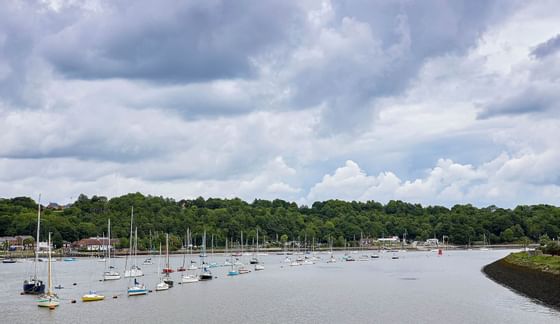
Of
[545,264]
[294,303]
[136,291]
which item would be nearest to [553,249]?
[545,264]

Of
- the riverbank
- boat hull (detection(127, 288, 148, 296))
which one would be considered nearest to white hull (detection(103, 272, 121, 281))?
boat hull (detection(127, 288, 148, 296))

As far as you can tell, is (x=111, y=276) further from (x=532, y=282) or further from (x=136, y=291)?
(x=532, y=282)

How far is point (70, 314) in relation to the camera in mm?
70875

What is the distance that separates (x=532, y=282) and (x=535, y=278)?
1854 mm

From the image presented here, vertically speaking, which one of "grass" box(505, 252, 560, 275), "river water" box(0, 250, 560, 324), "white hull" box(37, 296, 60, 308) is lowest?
"river water" box(0, 250, 560, 324)

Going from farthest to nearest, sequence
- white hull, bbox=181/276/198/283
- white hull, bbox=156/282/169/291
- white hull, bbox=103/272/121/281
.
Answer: white hull, bbox=103/272/121/281 < white hull, bbox=181/276/198/283 < white hull, bbox=156/282/169/291

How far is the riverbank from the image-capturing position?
75500 millimetres

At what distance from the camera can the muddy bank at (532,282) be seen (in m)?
74.3

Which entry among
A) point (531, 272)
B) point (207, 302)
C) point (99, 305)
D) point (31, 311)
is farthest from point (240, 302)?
point (531, 272)

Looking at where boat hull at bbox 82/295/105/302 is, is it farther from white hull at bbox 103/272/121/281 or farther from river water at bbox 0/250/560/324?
white hull at bbox 103/272/121/281

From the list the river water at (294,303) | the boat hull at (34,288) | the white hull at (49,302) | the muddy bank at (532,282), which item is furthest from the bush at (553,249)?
the boat hull at (34,288)

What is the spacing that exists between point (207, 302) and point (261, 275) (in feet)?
168

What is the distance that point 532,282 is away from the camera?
8844cm

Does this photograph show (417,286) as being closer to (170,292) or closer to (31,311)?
(170,292)
